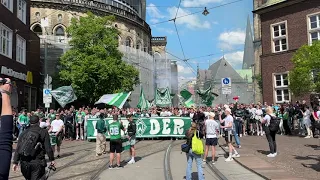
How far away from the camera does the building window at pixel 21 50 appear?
27002mm

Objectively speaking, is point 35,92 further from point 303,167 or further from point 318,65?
point 303,167

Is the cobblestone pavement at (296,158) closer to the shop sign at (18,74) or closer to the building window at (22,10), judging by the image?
the shop sign at (18,74)

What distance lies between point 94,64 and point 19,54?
22.0 feet

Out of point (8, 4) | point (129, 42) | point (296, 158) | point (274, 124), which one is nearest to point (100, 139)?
point (274, 124)

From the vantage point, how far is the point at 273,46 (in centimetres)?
3036

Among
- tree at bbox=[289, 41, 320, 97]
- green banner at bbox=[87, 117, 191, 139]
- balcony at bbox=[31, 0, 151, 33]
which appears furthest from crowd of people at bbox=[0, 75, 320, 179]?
balcony at bbox=[31, 0, 151, 33]

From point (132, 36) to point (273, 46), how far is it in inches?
1191

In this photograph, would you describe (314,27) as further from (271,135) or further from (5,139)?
(5,139)

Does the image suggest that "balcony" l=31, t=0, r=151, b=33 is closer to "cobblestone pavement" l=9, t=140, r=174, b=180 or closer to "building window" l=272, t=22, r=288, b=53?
"building window" l=272, t=22, r=288, b=53

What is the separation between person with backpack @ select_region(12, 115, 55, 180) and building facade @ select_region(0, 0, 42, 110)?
17802mm

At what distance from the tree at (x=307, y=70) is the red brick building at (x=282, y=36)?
7.03 meters

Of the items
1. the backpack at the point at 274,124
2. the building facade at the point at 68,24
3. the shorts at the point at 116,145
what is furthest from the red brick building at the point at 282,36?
the shorts at the point at 116,145

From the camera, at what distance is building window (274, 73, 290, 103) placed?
2937 centimetres

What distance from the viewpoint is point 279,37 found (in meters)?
29.7
